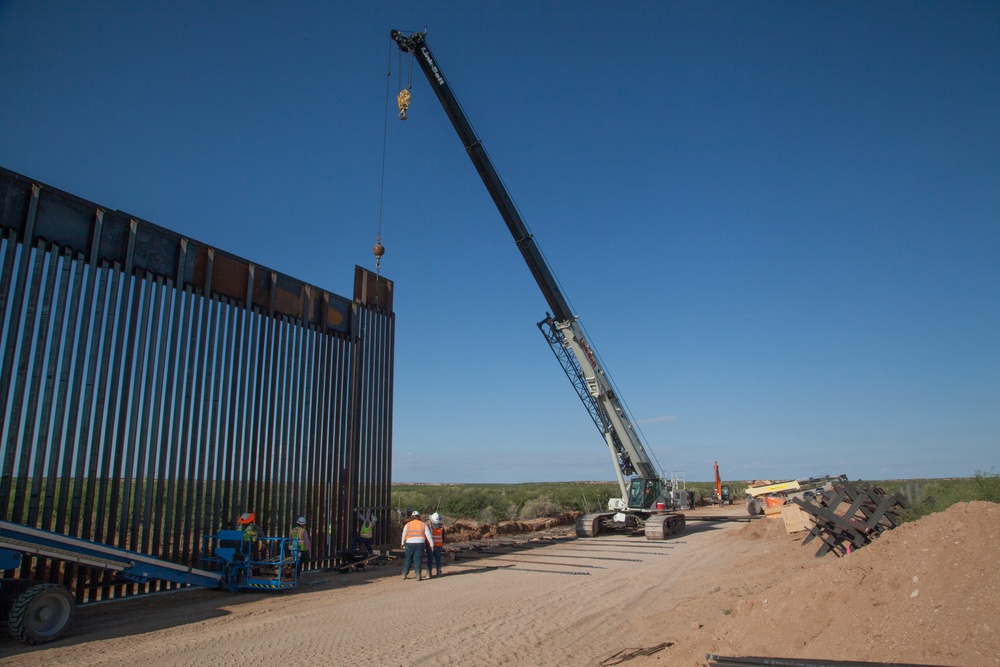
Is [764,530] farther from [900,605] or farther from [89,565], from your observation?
[89,565]

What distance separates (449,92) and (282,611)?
14677mm

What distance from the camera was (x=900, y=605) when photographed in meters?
6.55

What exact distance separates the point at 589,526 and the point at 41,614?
56.4ft

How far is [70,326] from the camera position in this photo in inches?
438

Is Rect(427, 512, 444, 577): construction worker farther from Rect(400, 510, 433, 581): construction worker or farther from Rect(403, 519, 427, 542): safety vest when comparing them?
Rect(403, 519, 427, 542): safety vest

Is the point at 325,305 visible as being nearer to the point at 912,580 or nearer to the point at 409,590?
the point at 409,590

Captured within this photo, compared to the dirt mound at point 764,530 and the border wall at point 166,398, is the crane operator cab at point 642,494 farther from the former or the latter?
the border wall at point 166,398

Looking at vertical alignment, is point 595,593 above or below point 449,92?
below

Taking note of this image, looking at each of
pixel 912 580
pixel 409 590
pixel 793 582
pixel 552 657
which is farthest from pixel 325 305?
pixel 912 580

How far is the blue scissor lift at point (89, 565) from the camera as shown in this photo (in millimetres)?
8438

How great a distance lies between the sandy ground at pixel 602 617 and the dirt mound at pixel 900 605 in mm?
18

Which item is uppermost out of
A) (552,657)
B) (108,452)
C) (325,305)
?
(325,305)

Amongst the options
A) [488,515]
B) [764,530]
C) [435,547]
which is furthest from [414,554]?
[488,515]

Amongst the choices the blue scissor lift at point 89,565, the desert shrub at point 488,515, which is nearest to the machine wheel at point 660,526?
the desert shrub at point 488,515
